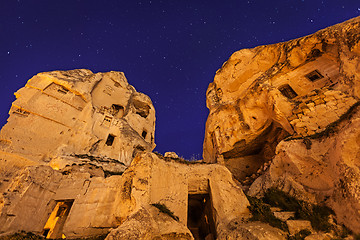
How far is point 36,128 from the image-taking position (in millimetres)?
14617

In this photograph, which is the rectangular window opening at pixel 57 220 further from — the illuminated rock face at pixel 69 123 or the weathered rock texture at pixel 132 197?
the illuminated rock face at pixel 69 123

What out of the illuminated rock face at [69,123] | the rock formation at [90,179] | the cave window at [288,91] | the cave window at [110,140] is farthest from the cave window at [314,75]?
the cave window at [110,140]

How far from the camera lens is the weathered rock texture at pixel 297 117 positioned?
6910 millimetres

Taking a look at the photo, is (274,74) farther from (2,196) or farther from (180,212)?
(2,196)

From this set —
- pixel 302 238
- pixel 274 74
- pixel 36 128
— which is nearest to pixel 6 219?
pixel 36 128

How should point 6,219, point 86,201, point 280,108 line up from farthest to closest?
1. point 280,108
2. point 86,201
3. point 6,219

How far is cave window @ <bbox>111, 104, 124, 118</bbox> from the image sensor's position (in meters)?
21.9

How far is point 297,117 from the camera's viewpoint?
10562 millimetres

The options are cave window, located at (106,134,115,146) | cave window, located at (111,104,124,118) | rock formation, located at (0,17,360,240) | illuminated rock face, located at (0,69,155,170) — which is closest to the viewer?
rock formation, located at (0,17,360,240)

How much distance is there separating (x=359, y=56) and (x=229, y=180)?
1050cm

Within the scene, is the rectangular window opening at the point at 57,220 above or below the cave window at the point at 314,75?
below

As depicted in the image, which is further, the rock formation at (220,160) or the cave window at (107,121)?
the cave window at (107,121)

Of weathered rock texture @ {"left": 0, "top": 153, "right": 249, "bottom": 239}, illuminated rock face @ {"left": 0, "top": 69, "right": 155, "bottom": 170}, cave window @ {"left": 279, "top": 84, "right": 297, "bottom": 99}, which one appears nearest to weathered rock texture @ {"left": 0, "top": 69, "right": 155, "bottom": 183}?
illuminated rock face @ {"left": 0, "top": 69, "right": 155, "bottom": 170}

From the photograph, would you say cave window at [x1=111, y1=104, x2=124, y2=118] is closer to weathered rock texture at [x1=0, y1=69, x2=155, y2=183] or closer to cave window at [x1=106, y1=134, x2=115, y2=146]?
weathered rock texture at [x1=0, y1=69, x2=155, y2=183]
